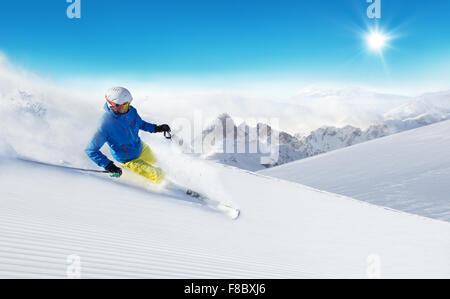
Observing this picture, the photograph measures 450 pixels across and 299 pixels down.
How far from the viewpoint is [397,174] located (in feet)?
37.3

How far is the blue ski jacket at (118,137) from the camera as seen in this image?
211 inches

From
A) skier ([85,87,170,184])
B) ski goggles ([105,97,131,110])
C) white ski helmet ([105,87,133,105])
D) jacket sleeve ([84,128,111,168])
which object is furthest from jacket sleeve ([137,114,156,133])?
jacket sleeve ([84,128,111,168])

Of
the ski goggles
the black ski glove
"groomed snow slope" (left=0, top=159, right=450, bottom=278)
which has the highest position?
the ski goggles

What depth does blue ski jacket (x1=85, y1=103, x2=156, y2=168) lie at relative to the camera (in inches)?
211

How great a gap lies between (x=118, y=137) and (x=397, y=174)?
9.72 m

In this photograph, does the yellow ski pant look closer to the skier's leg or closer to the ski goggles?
the skier's leg

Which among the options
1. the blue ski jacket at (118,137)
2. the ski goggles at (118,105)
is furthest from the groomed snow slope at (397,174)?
the ski goggles at (118,105)

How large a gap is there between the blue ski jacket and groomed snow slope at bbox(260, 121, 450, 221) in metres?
6.04

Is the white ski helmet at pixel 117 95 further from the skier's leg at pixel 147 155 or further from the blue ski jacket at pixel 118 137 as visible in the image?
the skier's leg at pixel 147 155

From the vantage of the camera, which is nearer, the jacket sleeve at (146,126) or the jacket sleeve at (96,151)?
the jacket sleeve at (96,151)

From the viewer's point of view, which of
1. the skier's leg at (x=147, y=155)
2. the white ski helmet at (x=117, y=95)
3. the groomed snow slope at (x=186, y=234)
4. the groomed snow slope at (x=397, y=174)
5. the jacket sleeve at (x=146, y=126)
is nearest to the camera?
the groomed snow slope at (x=186, y=234)

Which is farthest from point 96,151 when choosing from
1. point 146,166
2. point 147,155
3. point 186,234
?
point 186,234

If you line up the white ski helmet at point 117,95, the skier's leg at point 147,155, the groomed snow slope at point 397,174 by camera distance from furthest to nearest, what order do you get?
the groomed snow slope at point 397,174 → the skier's leg at point 147,155 → the white ski helmet at point 117,95

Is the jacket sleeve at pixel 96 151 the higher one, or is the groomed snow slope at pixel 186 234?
the jacket sleeve at pixel 96 151
